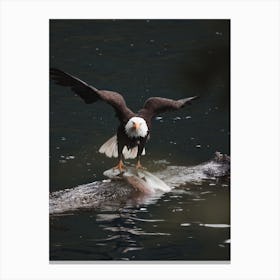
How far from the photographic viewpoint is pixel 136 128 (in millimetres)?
4590

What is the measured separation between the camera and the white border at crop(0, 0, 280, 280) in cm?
452

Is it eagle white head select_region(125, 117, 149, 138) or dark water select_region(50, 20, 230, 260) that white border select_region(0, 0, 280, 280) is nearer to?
dark water select_region(50, 20, 230, 260)

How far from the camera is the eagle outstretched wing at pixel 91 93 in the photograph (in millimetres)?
4602

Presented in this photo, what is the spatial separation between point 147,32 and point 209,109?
2.04 ft

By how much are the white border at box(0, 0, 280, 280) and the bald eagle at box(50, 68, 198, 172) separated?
20cm

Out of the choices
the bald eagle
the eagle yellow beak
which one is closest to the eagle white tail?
the bald eagle

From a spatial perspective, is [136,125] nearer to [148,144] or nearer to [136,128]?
[136,128]

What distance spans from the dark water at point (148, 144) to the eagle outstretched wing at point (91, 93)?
0.12ft
